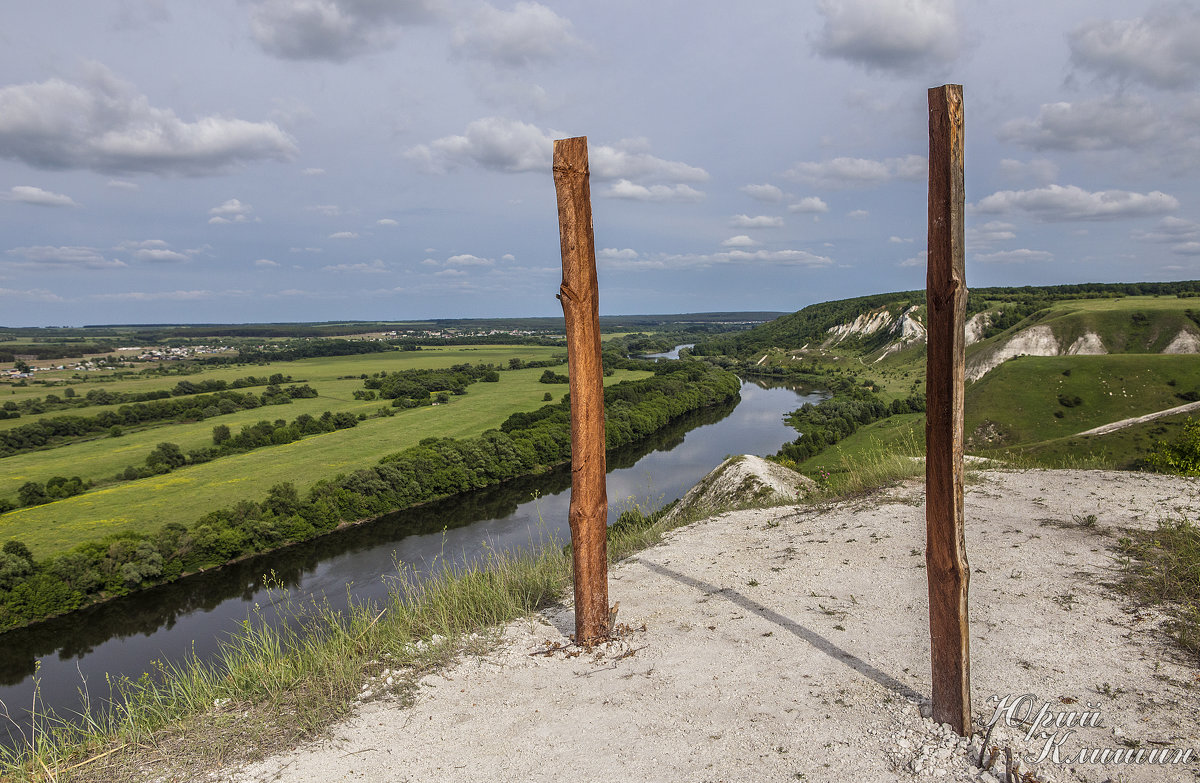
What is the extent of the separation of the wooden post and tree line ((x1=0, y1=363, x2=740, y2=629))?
30235 millimetres

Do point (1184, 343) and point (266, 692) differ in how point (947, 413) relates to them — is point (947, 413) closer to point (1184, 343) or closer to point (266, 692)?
point (266, 692)

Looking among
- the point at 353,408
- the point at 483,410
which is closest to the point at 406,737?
the point at 483,410

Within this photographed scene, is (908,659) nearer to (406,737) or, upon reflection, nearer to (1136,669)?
(1136,669)

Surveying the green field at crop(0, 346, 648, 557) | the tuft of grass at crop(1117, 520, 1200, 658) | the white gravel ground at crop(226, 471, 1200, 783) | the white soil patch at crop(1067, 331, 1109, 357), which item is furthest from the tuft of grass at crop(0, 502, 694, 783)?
the white soil patch at crop(1067, 331, 1109, 357)

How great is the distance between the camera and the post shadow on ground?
4.34 metres

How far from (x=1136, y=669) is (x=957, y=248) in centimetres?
321

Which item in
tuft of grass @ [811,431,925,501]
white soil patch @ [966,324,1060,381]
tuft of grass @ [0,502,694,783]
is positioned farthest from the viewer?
white soil patch @ [966,324,1060,381]

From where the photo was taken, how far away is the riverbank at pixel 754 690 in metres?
Result: 3.62

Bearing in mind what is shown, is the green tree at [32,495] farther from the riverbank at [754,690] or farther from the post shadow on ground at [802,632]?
the post shadow on ground at [802,632]

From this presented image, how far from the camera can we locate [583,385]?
5320mm

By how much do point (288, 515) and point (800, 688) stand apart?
34.1 metres

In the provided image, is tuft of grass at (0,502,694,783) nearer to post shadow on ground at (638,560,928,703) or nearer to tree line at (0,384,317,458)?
post shadow on ground at (638,560,928,703)

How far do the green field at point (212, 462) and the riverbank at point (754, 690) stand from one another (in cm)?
3324

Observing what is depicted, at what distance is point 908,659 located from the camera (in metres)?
4.68
